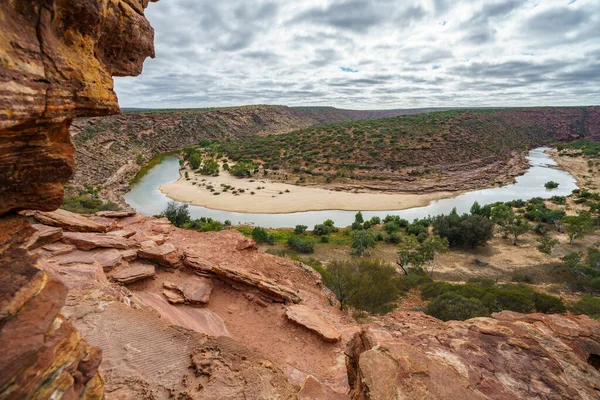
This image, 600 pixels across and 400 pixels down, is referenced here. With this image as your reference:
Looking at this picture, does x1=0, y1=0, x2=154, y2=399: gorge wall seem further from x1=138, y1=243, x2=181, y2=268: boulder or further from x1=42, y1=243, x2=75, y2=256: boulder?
x1=138, y1=243, x2=181, y2=268: boulder

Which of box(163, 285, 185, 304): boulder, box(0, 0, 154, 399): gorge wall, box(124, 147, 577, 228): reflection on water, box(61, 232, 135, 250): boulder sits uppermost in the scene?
box(0, 0, 154, 399): gorge wall

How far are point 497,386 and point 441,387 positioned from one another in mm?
1746

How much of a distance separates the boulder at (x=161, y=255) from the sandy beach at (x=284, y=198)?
29098 mm

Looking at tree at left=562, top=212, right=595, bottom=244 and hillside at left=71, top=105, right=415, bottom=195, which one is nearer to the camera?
tree at left=562, top=212, right=595, bottom=244

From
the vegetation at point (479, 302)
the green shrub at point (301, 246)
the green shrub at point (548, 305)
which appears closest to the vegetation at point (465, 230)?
the vegetation at point (479, 302)

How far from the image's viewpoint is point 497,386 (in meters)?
7.09

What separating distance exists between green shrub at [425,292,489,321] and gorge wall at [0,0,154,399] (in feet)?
44.5

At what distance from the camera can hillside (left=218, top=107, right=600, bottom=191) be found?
5644 centimetres

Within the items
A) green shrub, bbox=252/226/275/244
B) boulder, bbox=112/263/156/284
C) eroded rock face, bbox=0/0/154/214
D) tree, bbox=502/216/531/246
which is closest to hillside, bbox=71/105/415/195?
green shrub, bbox=252/226/275/244

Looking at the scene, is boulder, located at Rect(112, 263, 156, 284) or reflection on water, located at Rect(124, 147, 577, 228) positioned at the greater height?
boulder, located at Rect(112, 263, 156, 284)

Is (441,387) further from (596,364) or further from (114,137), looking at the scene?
(114,137)

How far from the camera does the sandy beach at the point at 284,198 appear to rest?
43656 millimetres

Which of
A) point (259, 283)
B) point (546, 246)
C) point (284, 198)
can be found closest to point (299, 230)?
point (284, 198)

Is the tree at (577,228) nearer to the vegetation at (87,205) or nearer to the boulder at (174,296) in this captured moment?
the boulder at (174,296)
